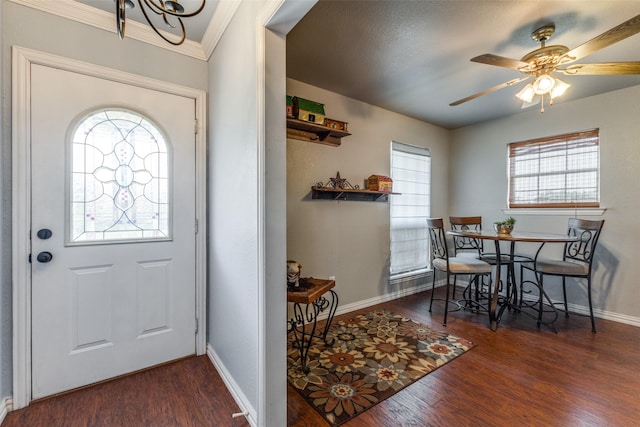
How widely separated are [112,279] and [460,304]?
3516mm

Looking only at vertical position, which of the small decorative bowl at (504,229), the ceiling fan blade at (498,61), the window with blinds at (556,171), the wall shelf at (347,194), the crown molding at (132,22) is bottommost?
the small decorative bowl at (504,229)

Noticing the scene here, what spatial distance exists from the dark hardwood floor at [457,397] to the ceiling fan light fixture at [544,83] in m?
2.05

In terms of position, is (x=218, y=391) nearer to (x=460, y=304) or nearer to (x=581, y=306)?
(x=460, y=304)

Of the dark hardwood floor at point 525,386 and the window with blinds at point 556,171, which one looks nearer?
the dark hardwood floor at point 525,386

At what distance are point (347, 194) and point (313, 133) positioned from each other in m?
0.77

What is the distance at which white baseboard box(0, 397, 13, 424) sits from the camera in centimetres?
149

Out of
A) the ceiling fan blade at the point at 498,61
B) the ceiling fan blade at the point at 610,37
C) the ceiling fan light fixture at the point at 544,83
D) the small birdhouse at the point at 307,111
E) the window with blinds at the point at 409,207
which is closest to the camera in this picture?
the ceiling fan blade at the point at 610,37

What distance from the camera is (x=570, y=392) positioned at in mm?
1738

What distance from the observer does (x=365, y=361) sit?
82.6 inches

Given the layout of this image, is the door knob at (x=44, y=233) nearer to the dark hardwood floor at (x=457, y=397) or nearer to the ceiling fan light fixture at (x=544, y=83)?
the dark hardwood floor at (x=457, y=397)

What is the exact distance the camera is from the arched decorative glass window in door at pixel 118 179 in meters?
1.77

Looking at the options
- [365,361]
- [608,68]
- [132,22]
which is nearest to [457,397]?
[365,361]

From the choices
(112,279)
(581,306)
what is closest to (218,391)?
(112,279)

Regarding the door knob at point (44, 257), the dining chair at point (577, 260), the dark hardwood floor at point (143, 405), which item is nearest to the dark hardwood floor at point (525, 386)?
the dining chair at point (577, 260)
